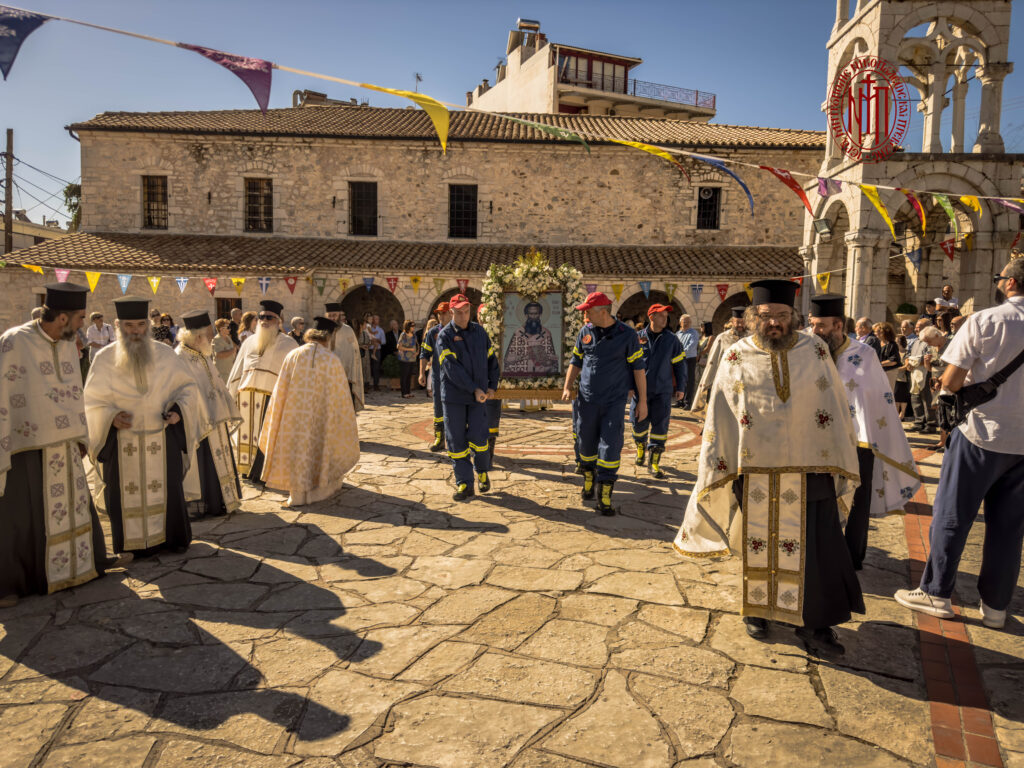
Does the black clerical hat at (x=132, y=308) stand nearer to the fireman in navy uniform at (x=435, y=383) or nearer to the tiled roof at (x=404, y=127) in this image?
the fireman in navy uniform at (x=435, y=383)

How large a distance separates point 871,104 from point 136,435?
15.9 meters

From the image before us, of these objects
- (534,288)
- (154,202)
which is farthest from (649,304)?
(154,202)

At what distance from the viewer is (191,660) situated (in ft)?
11.8

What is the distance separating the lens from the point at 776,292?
12.0 ft

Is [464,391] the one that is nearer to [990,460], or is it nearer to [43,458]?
[43,458]

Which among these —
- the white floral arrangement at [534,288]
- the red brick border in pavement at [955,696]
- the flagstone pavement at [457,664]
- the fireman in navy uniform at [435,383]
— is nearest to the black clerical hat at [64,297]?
the flagstone pavement at [457,664]

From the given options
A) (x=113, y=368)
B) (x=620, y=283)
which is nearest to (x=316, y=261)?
(x=620, y=283)

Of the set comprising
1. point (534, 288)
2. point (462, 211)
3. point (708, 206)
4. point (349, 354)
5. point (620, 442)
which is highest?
point (708, 206)

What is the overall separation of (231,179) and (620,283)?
1292 centimetres

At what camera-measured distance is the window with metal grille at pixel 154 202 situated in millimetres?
21938

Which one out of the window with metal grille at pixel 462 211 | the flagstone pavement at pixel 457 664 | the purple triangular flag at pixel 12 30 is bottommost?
the flagstone pavement at pixel 457 664

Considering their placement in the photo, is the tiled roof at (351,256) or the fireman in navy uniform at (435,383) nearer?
the fireman in navy uniform at (435,383)

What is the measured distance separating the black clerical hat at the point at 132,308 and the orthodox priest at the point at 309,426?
5.59 ft

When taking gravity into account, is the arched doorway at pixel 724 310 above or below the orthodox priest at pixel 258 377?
above
